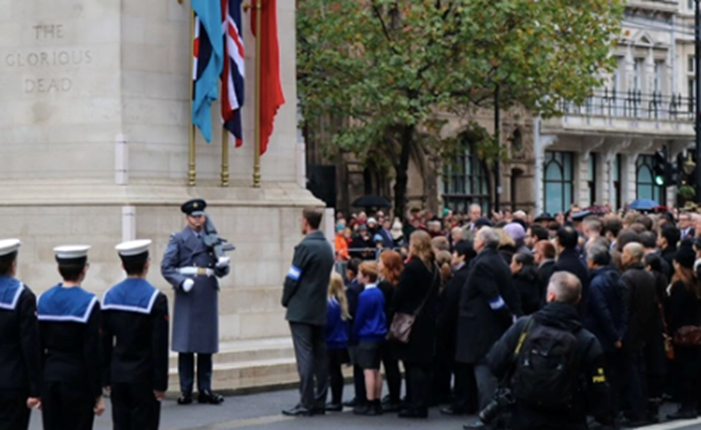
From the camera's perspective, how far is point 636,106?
64375 millimetres

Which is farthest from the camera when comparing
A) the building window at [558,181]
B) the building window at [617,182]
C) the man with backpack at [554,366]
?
the building window at [617,182]

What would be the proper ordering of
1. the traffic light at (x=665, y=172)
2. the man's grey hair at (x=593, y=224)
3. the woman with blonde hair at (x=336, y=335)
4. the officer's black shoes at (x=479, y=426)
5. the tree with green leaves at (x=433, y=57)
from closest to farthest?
the officer's black shoes at (x=479, y=426), the man's grey hair at (x=593, y=224), the woman with blonde hair at (x=336, y=335), the tree with green leaves at (x=433, y=57), the traffic light at (x=665, y=172)

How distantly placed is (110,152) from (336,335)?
3360 millimetres

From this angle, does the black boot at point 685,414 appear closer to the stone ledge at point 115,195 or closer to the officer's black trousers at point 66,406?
the stone ledge at point 115,195

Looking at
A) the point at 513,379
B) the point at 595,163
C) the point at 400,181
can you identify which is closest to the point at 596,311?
the point at 513,379

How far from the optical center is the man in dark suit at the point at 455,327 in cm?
1756

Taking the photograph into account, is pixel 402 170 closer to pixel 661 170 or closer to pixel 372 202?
pixel 372 202

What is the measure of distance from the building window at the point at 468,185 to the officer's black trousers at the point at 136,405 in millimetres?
41479

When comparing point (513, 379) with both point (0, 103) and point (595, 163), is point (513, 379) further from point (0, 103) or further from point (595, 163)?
point (595, 163)

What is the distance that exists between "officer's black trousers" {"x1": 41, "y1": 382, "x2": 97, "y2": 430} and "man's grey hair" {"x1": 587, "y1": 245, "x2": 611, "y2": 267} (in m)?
5.86

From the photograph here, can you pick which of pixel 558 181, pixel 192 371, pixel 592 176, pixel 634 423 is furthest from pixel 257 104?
pixel 592 176

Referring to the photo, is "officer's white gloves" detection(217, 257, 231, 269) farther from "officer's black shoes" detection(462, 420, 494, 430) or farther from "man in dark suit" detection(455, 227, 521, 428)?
"officer's black shoes" detection(462, 420, 494, 430)

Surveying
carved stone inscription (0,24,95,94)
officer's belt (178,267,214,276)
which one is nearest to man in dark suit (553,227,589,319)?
officer's belt (178,267,214,276)

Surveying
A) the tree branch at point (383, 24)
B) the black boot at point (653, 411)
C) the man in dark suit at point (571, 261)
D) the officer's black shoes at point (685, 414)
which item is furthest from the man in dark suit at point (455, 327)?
the tree branch at point (383, 24)
